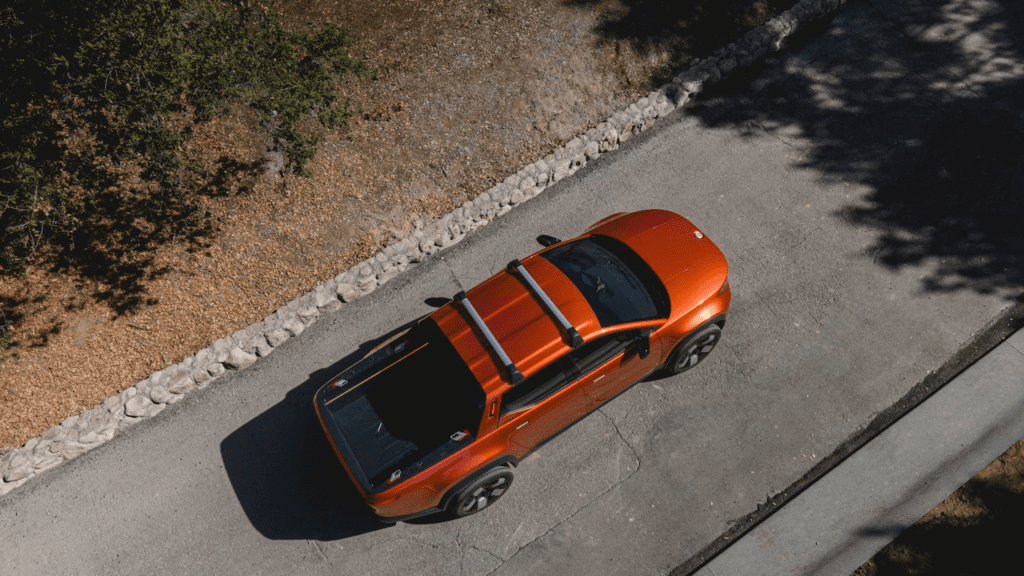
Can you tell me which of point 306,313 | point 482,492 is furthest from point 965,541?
point 306,313

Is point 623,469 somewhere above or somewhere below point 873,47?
below

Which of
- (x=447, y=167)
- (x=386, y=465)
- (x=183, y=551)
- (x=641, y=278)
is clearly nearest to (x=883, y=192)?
(x=641, y=278)

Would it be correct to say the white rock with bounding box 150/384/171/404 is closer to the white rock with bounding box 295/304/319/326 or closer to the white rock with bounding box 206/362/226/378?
the white rock with bounding box 206/362/226/378

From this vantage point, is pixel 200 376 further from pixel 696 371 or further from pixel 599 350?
pixel 696 371

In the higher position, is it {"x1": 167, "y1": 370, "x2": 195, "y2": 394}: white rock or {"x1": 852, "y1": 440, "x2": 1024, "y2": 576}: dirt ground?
{"x1": 167, "y1": 370, "x2": 195, "y2": 394}: white rock

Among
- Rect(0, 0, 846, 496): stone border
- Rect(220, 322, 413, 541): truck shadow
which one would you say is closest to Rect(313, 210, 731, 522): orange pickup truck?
Rect(220, 322, 413, 541): truck shadow

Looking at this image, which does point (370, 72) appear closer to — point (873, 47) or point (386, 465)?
point (386, 465)
